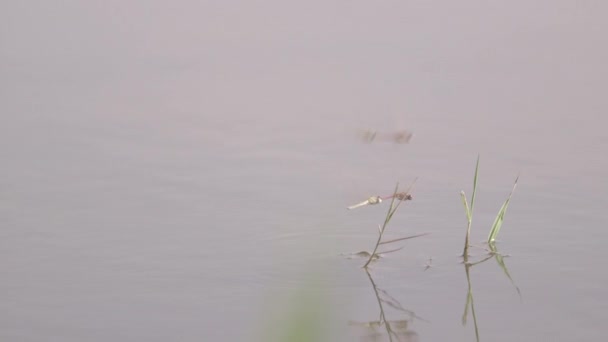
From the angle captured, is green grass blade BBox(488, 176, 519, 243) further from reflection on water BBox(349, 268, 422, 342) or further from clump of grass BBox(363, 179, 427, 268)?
reflection on water BBox(349, 268, 422, 342)

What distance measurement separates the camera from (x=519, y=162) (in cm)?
265

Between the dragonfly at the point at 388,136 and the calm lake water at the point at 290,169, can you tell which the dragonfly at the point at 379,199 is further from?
the dragonfly at the point at 388,136

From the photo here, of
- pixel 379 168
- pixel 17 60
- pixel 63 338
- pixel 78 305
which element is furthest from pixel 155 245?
pixel 17 60

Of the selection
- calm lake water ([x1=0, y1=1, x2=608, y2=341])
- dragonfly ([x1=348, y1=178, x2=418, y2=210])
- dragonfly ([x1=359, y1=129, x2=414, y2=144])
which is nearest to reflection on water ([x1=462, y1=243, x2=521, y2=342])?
calm lake water ([x1=0, y1=1, x2=608, y2=341])

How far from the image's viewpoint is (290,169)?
103 inches

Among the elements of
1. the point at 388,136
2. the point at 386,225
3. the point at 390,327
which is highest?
the point at 388,136

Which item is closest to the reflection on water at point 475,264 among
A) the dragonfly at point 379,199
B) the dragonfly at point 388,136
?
the dragonfly at point 379,199

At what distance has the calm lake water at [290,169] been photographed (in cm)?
190

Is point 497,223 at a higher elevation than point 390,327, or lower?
higher

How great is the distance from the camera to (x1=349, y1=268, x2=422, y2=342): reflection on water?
1.79m

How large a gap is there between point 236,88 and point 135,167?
1.99 feet

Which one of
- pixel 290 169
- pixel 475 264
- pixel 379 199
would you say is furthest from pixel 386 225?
pixel 290 169

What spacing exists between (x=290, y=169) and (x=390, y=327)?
86 cm

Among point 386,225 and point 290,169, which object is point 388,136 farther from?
point 386,225
